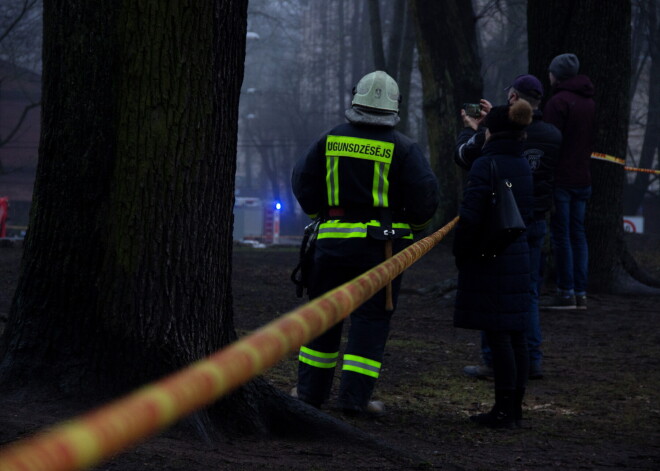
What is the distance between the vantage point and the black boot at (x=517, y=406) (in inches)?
187

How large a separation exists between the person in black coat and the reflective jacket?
244 millimetres

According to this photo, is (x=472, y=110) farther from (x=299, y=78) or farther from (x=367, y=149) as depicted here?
(x=299, y=78)

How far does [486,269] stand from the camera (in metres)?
4.81

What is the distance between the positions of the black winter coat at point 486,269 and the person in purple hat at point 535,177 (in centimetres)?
66

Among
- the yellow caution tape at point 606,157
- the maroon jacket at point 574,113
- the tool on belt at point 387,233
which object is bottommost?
the tool on belt at point 387,233

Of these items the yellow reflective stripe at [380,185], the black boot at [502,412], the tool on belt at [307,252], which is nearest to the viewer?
the black boot at [502,412]

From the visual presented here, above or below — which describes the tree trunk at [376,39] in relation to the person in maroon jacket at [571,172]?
above

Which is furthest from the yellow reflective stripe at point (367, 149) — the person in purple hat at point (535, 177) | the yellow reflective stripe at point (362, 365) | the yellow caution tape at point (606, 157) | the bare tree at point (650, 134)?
the bare tree at point (650, 134)

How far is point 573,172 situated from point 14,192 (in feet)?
143

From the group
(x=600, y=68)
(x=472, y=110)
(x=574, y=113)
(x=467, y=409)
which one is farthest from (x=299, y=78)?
(x=467, y=409)

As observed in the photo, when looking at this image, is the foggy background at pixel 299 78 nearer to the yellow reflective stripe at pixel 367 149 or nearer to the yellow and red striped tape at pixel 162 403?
the yellow reflective stripe at pixel 367 149

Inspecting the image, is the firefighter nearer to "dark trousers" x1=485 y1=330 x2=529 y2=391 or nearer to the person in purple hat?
"dark trousers" x1=485 y1=330 x2=529 y2=391

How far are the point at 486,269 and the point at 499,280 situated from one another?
0.08 meters

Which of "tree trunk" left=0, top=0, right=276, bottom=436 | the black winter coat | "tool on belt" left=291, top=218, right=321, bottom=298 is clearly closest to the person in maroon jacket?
the black winter coat
